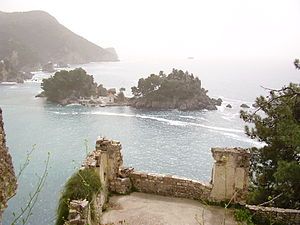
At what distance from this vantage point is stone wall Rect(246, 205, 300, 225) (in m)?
10.7

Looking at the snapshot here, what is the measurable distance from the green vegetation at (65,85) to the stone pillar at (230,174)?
9952cm

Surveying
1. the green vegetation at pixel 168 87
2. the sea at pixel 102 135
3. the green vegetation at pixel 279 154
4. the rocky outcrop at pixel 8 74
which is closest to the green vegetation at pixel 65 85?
the sea at pixel 102 135

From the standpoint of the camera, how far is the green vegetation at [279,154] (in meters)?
14.3

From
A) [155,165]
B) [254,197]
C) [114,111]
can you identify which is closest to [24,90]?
[114,111]

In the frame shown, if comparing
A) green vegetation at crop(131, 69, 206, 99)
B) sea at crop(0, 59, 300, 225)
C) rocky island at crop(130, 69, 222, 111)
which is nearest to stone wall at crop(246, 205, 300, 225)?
sea at crop(0, 59, 300, 225)

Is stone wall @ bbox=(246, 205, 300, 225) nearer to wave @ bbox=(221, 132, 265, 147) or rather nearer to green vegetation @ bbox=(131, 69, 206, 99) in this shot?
wave @ bbox=(221, 132, 265, 147)

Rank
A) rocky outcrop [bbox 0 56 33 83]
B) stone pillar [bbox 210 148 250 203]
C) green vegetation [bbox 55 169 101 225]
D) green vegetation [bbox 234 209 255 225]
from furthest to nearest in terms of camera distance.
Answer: rocky outcrop [bbox 0 56 33 83] < stone pillar [bbox 210 148 250 203] < green vegetation [bbox 234 209 255 225] < green vegetation [bbox 55 169 101 225]

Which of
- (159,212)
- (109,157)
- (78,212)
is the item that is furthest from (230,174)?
(78,212)

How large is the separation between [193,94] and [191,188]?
3649 inches

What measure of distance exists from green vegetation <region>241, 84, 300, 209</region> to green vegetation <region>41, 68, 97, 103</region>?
94.4 m

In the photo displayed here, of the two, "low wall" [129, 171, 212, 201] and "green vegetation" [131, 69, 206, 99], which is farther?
"green vegetation" [131, 69, 206, 99]

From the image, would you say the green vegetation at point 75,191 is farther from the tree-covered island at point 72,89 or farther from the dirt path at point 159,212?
the tree-covered island at point 72,89

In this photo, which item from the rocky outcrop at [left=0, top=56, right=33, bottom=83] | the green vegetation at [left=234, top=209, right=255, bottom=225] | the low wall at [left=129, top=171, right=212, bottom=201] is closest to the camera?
the green vegetation at [left=234, top=209, right=255, bottom=225]

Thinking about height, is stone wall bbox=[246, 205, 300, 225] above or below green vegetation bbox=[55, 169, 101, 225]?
below
